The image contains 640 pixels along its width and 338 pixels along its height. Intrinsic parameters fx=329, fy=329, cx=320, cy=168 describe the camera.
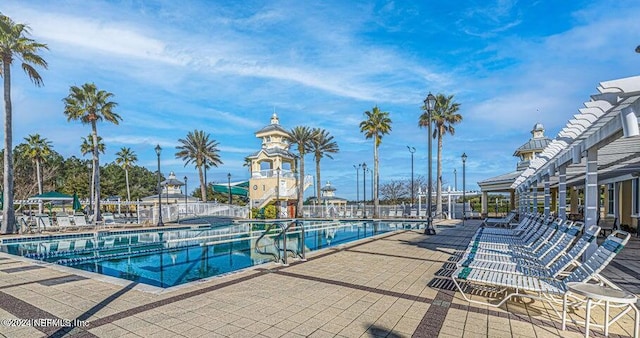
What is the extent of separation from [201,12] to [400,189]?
147 ft

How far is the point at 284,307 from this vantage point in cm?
442

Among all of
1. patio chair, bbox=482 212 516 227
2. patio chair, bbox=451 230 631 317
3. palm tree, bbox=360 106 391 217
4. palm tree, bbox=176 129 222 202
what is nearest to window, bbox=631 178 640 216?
patio chair, bbox=482 212 516 227

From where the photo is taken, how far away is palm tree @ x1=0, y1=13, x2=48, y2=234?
1565cm

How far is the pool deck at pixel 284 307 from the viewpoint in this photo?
366cm

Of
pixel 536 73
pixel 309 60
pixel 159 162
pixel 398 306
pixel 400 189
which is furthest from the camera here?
pixel 400 189

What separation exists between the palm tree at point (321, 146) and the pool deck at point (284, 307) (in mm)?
26050

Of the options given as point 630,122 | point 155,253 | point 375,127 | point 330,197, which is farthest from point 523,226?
point 330,197

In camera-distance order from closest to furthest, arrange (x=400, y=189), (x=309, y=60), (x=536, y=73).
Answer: (x=536, y=73), (x=309, y=60), (x=400, y=189)

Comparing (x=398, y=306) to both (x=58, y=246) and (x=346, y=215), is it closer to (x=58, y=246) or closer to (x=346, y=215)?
(x=58, y=246)

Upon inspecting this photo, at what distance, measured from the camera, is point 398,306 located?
4.46 m

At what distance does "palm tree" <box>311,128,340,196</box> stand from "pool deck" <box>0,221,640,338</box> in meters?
26.1

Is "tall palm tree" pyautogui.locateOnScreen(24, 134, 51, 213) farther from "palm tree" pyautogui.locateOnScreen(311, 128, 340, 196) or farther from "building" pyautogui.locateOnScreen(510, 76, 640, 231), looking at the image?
"building" pyautogui.locateOnScreen(510, 76, 640, 231)

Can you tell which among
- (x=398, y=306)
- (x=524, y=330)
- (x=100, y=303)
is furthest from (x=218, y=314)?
(x=524, y=330)

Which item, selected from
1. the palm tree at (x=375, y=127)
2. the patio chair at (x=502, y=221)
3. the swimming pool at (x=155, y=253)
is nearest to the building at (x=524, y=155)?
the patio chair at (x=502, y=221)
